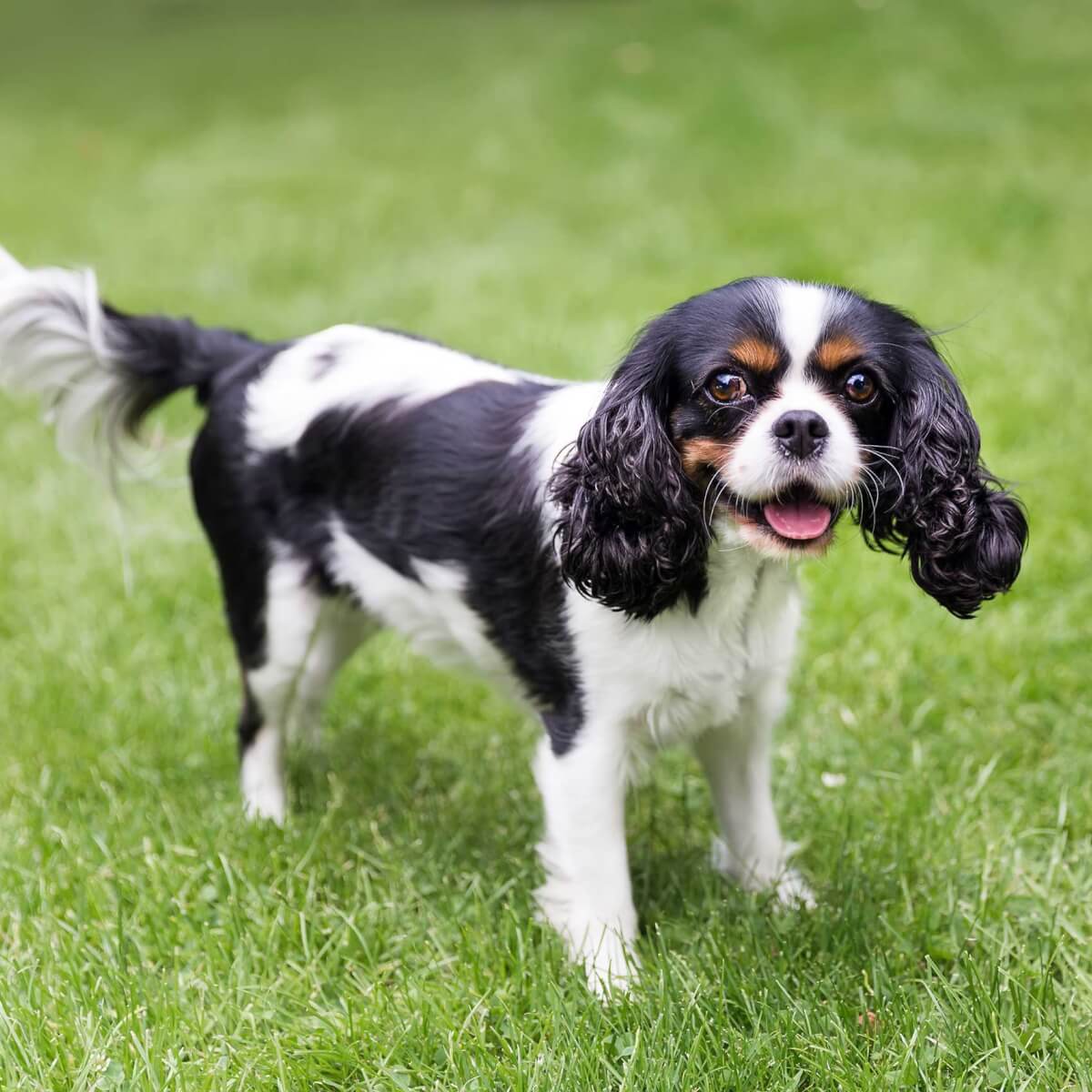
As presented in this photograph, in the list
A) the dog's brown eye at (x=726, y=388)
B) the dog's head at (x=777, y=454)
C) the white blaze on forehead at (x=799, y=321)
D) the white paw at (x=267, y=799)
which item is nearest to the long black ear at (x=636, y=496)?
the dog's head at (x=777, y=454)

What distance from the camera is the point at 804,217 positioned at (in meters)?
8.41

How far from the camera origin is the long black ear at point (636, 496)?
2475 millimetres

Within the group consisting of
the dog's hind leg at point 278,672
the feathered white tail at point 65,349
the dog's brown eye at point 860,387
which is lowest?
the dog's hind leg at point 278,672

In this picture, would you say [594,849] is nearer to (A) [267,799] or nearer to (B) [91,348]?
(A) [267,799]

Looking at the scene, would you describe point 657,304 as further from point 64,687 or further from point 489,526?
point 489,526

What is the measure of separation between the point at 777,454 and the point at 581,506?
1.49 feet

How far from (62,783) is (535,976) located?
5.13 ft

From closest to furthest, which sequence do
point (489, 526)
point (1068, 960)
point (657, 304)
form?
point (1068, 960) → point (489, 526) → point (657, 304)

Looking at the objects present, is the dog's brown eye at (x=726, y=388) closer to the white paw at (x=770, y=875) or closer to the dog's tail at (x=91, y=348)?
the white paw at (x=770, y=875)

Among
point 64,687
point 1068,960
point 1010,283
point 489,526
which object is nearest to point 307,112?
point 1010,283

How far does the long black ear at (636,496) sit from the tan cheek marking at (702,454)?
2 centimetres

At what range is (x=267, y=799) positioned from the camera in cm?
355

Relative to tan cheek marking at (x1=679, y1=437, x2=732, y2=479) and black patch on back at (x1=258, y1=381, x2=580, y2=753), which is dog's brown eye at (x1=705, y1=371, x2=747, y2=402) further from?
black patch on back at (x1=258, y1=381, x2=580, y2=753)

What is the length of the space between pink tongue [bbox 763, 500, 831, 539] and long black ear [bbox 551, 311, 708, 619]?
15 centimetres
